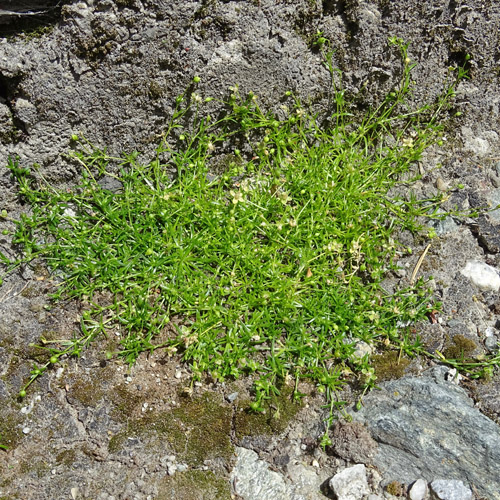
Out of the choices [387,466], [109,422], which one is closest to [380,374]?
[387,466]

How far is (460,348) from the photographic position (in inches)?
120

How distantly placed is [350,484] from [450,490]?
0.51 meters

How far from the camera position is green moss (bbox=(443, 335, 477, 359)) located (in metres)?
3.04

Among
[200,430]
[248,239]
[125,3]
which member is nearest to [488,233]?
[248,239]

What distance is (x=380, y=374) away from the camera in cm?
299

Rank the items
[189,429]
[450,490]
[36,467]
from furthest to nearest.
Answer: [189,429] < [36,467] < [450,490]

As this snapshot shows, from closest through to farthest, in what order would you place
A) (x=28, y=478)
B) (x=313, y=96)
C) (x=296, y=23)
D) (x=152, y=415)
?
(x=28, y=478)
(x=152, y=415)
(x=296, y=23)
(x=313, y=96)

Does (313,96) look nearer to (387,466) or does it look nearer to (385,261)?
(385,261)

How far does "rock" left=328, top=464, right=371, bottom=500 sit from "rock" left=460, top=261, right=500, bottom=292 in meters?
1.41

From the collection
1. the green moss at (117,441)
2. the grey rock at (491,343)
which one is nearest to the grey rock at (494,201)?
the grey rock at (491,343)

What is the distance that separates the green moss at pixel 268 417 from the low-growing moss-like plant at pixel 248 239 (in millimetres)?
65

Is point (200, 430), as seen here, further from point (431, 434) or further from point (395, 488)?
point (431, 434)

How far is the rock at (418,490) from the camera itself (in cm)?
263

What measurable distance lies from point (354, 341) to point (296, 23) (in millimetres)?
1990
